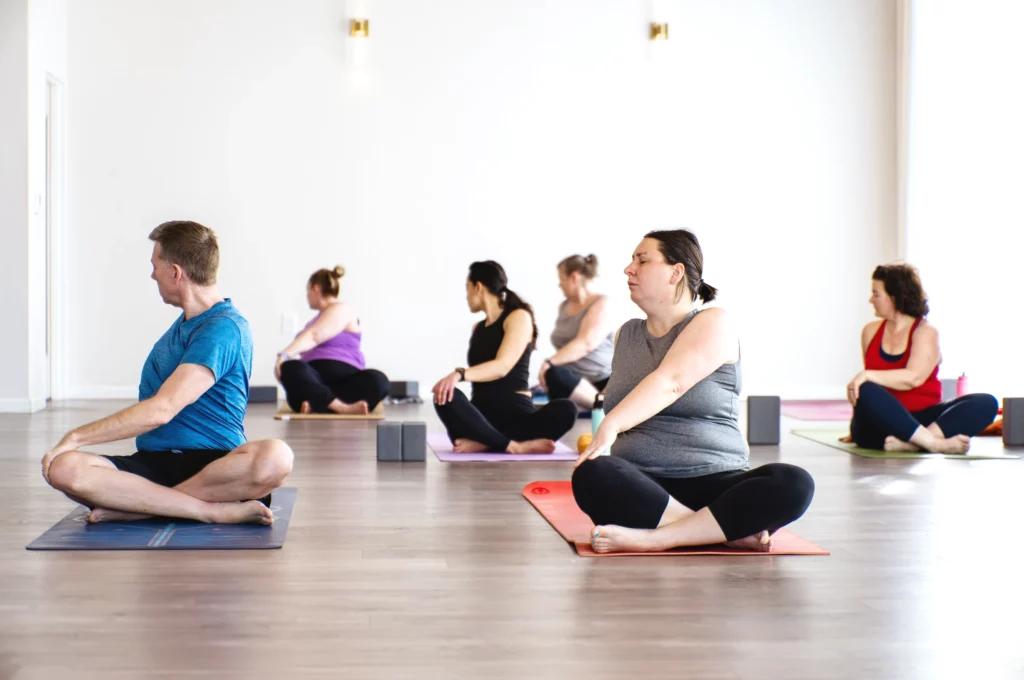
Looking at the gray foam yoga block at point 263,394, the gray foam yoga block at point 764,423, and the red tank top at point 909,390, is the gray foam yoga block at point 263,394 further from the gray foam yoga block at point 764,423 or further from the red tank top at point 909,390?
the red tank top at point 909,390

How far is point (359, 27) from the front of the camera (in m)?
7.26

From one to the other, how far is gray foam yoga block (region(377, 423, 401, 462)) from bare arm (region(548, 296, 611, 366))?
1.56 m

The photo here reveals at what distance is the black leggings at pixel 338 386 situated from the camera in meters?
6.07

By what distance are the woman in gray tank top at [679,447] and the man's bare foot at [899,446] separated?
6.89ft

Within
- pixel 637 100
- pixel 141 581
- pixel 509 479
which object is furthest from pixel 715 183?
pixel 141 581

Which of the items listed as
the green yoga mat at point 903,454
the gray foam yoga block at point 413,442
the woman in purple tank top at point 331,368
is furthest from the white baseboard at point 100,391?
the green yoga mat at point 903,454

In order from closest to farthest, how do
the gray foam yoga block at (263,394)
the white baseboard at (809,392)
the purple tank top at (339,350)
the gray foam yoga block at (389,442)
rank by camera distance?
1. the gray foam yoga block at (389,442)
2. the purple tank top at (339,350)
3. the gray foam yoga block at (263,394)
4. the white baseboard at (809,392)

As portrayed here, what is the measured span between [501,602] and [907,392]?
3.12 m

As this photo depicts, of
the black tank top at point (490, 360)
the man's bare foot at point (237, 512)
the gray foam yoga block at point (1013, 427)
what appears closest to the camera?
the man's bare foot at point (237, 512)

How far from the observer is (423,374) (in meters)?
7.41

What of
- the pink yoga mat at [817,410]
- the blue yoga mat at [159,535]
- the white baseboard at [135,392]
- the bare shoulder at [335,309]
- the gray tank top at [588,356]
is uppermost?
the bare shoulder at [335,309]

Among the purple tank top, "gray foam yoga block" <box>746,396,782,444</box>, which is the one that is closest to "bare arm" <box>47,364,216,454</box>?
"gray foam yoga block" <box>746,396,782,444</box>

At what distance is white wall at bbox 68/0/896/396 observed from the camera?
23.6ft

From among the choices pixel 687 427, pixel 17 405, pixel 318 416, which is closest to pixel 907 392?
pixel 687 427
